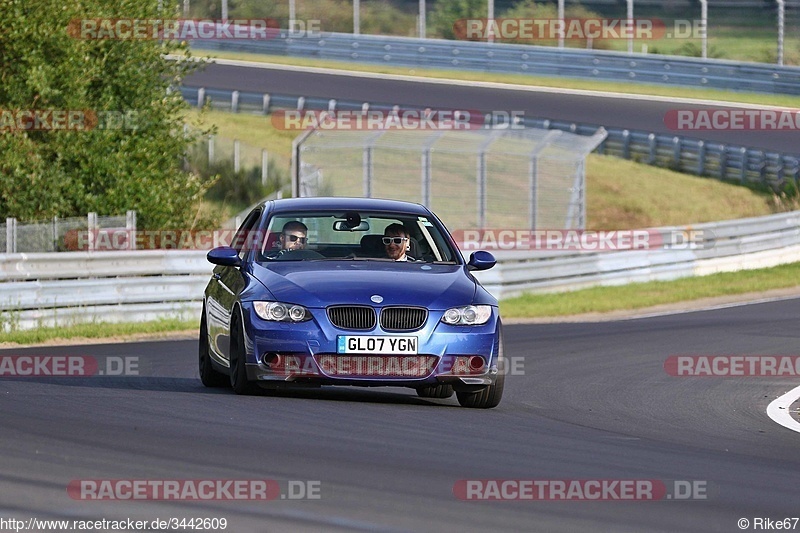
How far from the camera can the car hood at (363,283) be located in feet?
34.2

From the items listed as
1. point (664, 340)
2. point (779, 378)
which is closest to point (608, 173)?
point (664, 340)

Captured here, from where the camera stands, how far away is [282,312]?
10453 mm

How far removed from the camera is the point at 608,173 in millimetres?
37938

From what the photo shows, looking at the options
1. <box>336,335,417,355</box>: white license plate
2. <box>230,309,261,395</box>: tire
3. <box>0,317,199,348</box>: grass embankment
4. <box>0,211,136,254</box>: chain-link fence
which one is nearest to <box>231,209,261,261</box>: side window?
<box>230,309,261,395</box>: tire

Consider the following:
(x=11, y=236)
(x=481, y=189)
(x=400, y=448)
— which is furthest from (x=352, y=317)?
(x=481, y=189)

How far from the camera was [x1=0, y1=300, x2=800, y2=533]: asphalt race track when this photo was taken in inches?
257

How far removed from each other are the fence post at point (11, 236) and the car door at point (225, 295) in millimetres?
7277

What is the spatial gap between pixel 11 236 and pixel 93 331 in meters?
1.89

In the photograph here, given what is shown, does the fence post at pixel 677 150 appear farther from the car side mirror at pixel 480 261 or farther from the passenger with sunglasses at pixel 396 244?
the passenger with sunglasses at pixel 396 244

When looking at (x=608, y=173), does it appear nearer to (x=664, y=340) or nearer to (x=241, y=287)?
(x=664, y=340)

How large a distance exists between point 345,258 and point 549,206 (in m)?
18.4

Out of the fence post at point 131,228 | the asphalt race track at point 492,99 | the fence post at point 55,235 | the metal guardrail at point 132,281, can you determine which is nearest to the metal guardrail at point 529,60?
the asphalt race track at point 492,99

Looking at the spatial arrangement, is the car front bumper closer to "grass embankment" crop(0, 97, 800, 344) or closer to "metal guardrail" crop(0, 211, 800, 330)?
"metal guardrail" crop(0, 211, 800, 330)

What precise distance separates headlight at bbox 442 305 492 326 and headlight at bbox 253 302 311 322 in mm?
958
